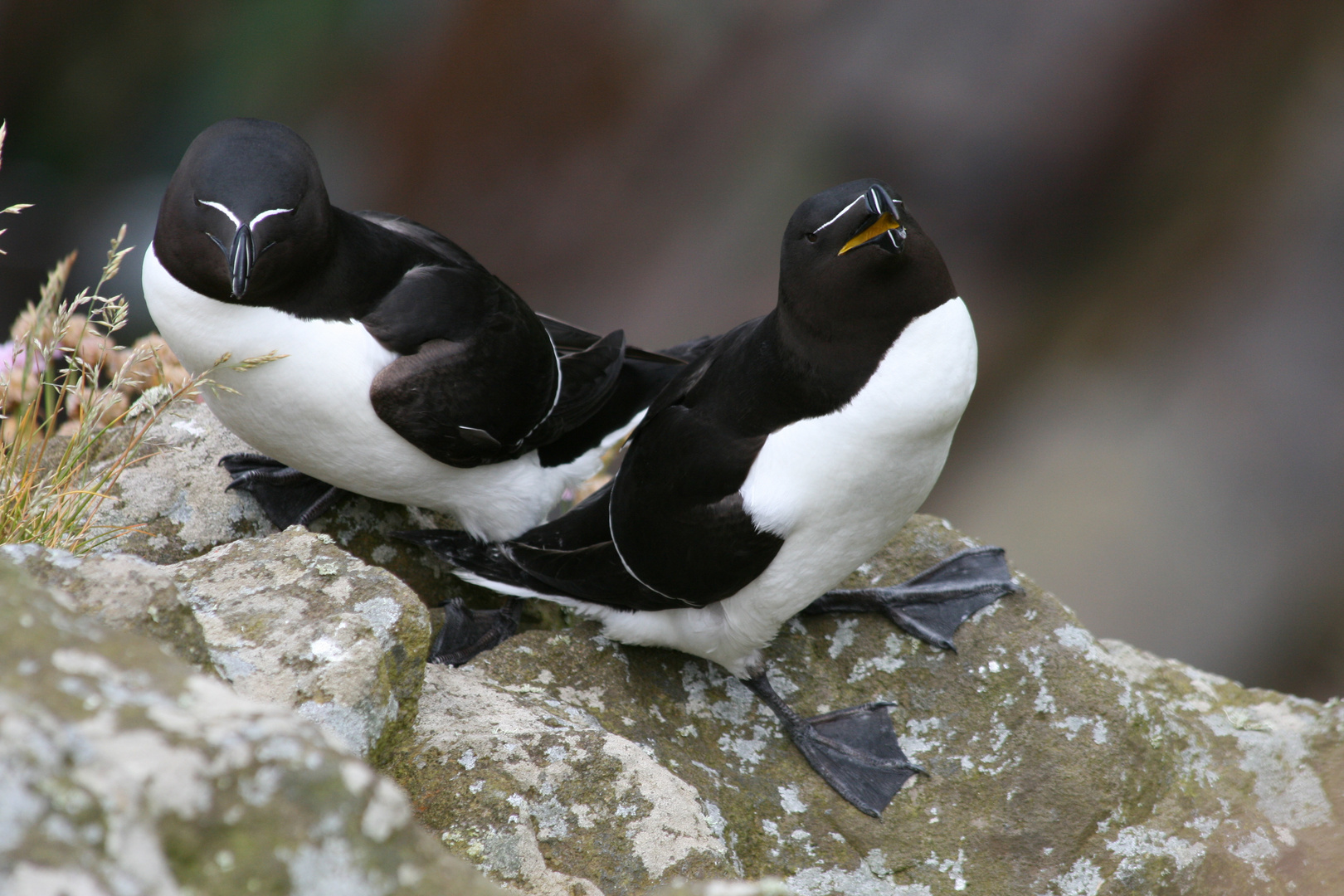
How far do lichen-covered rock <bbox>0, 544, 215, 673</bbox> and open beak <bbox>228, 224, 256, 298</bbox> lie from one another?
1.00m

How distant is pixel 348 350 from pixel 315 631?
1.00m

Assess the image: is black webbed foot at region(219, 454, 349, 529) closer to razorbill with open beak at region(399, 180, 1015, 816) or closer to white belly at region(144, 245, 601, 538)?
white belly at region(144, 245, 601, 538)

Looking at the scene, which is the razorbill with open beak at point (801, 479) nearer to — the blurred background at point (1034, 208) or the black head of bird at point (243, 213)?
the black head of bird at point (243, 213)

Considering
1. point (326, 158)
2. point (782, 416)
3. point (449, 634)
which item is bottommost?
point (326, 158)

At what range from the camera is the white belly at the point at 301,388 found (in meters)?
3.12

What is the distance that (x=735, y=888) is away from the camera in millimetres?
1342

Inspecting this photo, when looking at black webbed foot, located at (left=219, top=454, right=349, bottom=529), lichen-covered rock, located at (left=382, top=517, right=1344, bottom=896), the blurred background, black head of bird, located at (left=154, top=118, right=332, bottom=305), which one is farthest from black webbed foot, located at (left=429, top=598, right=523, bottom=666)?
the blurred background

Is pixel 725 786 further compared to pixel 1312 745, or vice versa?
pixel 1312 745

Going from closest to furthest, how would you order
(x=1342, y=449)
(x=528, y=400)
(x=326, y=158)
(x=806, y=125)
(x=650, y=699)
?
(x=650, y=699) → (x=528, y=400) → (x=1342, y=449) → (x=806, y=125) → (x=326, y=158)

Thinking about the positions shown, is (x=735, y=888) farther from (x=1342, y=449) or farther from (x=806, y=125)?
(x=806, y=125)

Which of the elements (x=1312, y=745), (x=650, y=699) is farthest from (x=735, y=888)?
(x=1312, y=745)

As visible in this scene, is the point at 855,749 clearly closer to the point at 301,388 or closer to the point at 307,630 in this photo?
the point at 307,630

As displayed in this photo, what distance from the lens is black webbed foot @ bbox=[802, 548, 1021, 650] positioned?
3592 millimetres

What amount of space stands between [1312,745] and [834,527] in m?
1.72
